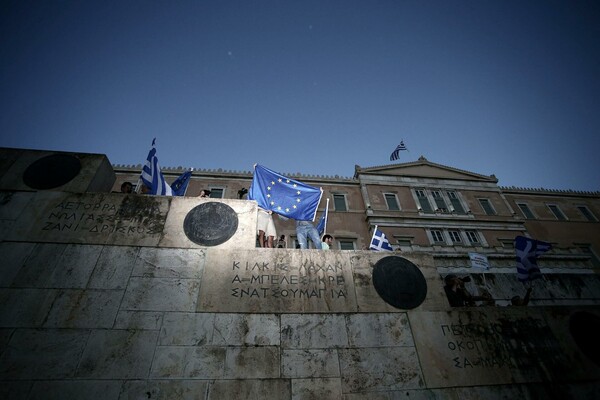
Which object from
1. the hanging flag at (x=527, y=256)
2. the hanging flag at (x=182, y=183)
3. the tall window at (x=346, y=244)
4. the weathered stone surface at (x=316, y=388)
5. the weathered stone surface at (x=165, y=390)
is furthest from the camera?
the tall window at (x=346, y=244)

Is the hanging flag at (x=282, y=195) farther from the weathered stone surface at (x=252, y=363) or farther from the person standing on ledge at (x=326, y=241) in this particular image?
the weathered stone surface at (x=252, y=363)

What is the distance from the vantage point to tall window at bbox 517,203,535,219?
2547 centimetres

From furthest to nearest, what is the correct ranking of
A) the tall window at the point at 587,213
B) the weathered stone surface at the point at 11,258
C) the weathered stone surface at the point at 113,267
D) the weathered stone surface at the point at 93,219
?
1. the tall window at the point at 587,213
2. the weathered stone surface at the point at 93,219
3. the weathered stone surface at the point at 113,267
4. the weathered stone surface at the point at 11,258

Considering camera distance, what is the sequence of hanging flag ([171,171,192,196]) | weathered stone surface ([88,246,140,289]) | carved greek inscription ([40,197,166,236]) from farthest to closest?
hanging flag ([171,171,192,196])
carved greek inscription ([40,197,166,236])
weathered stone surface ([88,246,140,289])

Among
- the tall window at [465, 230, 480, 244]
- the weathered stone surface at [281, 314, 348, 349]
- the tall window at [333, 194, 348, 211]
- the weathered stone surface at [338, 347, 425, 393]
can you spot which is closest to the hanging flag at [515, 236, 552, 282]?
the weathered stone surface at [338, 347, 425, 393]

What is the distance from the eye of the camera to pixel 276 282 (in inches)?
202

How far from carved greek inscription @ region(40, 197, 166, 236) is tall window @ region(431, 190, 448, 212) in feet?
75.4

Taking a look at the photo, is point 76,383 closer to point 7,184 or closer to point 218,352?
point 218,352

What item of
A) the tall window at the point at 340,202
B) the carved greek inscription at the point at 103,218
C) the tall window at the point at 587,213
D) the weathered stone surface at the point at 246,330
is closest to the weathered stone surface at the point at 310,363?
the weathered stone surface at the point at 246,330

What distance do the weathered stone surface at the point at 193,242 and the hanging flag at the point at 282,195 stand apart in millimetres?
1850

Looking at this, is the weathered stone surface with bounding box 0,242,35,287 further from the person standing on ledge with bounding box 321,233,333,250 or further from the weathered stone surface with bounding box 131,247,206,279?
the person standing on ledge with bounding box 321,233,333,250

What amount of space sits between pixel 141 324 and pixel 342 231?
1789 cm

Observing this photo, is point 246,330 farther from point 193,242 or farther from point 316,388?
point 193,242

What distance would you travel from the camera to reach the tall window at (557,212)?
25766mm
